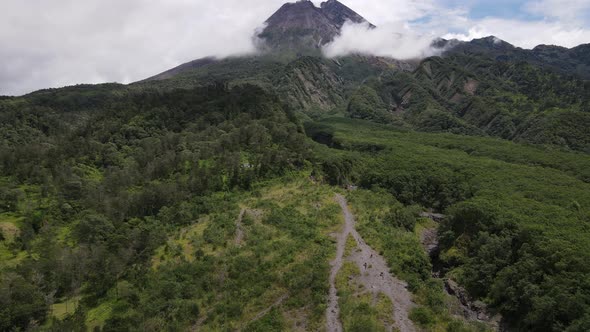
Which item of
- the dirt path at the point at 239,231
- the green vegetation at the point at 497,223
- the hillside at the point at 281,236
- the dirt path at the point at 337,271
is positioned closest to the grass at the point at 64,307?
the hillside at the point at 281,236

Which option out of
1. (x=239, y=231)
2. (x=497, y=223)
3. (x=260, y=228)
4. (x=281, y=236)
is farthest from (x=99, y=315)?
(x=497, y=223)

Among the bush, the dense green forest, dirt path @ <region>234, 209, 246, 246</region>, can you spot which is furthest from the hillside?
dirt path @ <region>234, 209, 246, 246</region>

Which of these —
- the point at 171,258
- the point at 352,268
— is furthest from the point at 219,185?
the point at 352,268

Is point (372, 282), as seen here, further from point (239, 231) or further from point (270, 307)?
point (239, 231)

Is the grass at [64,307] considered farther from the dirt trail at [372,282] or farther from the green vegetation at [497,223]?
the green vegetation at [497,223]

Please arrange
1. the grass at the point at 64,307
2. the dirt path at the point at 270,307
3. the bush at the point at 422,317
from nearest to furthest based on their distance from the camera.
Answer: the bush at the point at 422,317 < the dirt path at the point at 270,307 < the grass at the point at 64,307

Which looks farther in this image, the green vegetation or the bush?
the green vegetation

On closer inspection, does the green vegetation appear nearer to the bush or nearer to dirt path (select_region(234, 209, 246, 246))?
the bush

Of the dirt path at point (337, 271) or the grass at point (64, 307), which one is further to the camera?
the grass at point (64, 307)

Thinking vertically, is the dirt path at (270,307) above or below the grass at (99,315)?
below
